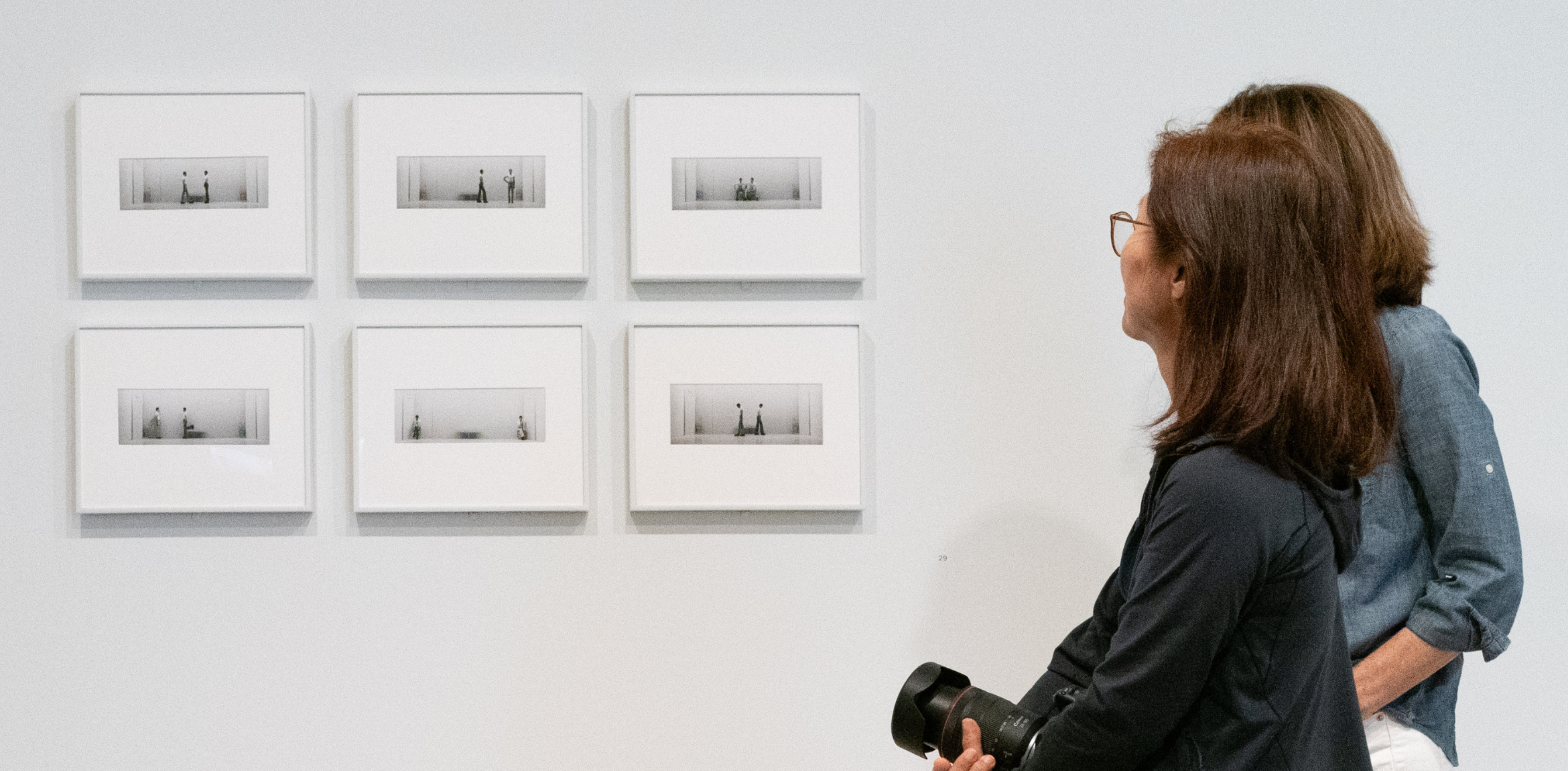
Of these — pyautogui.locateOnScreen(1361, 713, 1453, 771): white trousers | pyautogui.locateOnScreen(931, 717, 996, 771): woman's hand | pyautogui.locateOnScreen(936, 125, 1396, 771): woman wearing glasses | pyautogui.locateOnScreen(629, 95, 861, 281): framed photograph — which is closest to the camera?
pyautogui.locateOnScreen(936, 125, 1396, 771): woman wearing glasses

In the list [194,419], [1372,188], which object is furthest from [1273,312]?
[194,419]

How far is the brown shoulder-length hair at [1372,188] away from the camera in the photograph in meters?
1.01

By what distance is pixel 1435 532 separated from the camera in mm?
1030

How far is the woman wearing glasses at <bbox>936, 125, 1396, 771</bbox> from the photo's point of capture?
2.56 feet

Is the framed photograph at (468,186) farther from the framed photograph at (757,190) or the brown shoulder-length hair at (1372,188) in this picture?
the brown shoulder-length hair at (1372,188)

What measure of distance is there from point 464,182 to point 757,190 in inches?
19.1

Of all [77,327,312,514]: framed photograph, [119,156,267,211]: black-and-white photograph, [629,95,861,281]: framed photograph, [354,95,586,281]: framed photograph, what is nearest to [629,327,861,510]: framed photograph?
[629,95,861,281]: framed photograph

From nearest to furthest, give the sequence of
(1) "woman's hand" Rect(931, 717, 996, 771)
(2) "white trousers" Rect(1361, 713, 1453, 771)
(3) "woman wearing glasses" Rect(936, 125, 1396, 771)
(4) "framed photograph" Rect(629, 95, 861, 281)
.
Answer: (3) "woman wearing glasses" Rect(936, 125, 1396, 771) < (1) "woman's hand" Rect(931, 717, 996, 771) < (2) "white trousers" Rect(1361, 713, 1453, 771) < (4) "framed photograph" Rect(629, 95, 861, 281)

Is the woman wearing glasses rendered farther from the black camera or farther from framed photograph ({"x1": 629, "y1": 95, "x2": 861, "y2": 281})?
framed photograph ({"x1": 629, "y1": 95, "x2": 861, "y2": 281})

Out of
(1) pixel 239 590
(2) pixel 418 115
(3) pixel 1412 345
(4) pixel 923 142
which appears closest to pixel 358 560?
(1) pixel 239 590

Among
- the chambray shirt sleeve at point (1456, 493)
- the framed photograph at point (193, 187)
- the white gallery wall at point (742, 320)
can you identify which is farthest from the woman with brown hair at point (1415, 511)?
the framed photograph at point (193, 187)

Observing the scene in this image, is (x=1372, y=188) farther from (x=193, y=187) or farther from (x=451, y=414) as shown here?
(x=193, y=187)

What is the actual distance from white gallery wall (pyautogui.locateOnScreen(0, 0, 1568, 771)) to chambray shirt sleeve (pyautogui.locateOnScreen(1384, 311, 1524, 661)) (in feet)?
1.97

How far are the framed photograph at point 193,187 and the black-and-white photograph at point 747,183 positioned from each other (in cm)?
63
